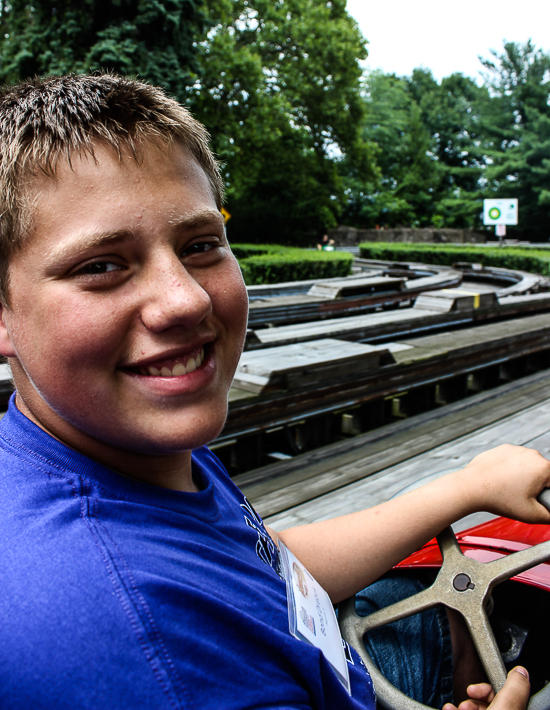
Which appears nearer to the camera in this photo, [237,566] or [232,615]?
[232,615]

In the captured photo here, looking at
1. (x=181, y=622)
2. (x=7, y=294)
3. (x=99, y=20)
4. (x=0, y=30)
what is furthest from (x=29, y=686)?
(x=0, y=30)

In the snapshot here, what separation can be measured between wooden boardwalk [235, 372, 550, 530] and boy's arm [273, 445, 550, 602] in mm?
843

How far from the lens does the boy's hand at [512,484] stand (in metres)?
1.46

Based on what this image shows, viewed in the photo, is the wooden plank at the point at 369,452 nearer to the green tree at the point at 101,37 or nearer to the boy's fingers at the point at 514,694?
the boy's fingers at the point at 514,694

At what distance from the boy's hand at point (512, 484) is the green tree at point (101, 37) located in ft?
45.9

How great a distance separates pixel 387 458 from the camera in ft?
11.6

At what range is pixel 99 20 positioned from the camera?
14133mm

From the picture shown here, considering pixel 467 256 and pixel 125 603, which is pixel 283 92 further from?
pixel 125 603

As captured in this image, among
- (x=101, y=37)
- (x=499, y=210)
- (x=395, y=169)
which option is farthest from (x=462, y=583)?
(x=395, y=169)

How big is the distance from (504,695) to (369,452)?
8.30 ft

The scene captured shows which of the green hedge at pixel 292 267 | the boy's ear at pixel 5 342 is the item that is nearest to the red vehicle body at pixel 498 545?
the boy's ear at pixel 5 342

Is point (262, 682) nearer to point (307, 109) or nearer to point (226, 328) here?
point (226, 328)

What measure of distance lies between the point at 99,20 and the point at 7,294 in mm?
15827

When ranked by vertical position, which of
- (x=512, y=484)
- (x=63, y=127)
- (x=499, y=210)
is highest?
(x=499, y=210)
